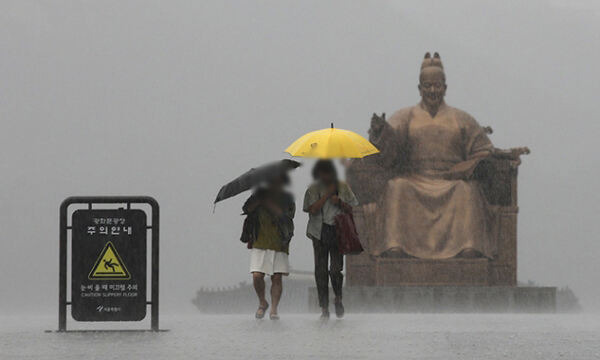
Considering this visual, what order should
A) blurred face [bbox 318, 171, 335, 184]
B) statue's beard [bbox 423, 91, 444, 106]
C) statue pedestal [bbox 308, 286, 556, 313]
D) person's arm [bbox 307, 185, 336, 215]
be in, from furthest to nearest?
statue's beard [bbox 423, 91, 444, 106]
statue pedestal [bbox 308, 286, 556, 313]
blurred face [bbox 318, 171, 335, 184]
person's arm [bbox 307, 185, 336, 215]

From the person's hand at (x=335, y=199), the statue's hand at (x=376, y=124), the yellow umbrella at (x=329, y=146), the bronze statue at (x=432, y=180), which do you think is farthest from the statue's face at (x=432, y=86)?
the person's hand at (x=335, y=199)

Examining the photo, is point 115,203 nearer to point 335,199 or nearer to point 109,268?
point 109,268

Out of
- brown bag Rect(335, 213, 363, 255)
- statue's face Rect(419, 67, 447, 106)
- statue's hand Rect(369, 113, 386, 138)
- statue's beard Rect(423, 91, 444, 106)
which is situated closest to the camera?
brown bag Rect(335, 213, 363, 255)

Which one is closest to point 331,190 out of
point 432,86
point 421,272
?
point 421,272

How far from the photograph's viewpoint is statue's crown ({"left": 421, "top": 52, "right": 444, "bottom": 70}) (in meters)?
20.4

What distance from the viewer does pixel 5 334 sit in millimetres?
10844

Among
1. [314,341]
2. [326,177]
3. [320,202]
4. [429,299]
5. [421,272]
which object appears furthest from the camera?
[421,272]

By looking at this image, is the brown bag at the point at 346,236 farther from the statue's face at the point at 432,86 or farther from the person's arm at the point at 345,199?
the statue's face at the point at 432,86

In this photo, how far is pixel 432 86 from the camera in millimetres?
20406

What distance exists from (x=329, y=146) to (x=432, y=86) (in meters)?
8.48

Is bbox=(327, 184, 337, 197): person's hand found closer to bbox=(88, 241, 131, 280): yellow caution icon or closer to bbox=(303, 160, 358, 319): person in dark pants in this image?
bbox=(303, 160, 358, 319): person in dark pants

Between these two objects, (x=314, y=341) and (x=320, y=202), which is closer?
(x=314, y=341)

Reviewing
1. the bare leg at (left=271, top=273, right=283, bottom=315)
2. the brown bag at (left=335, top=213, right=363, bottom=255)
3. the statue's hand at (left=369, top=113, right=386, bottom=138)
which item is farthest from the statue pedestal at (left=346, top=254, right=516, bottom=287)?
the brown bag at (left=335, top=213, right=363, bottom=255)

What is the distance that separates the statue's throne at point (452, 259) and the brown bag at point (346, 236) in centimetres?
754
